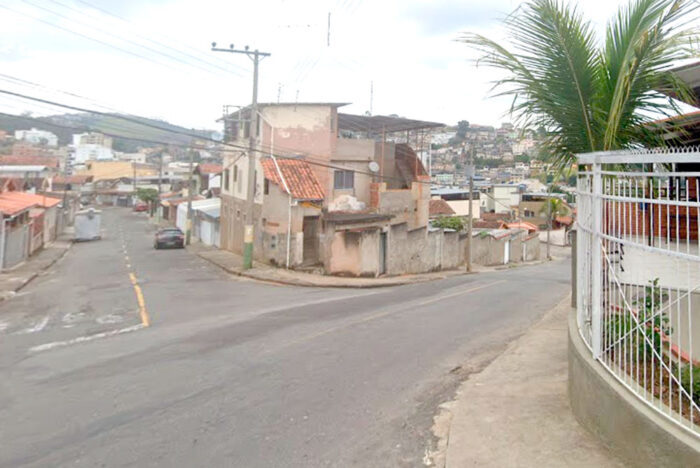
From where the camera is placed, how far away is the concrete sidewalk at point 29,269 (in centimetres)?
1873

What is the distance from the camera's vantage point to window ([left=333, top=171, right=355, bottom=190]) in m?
26.4

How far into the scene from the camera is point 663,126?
673 centimetres

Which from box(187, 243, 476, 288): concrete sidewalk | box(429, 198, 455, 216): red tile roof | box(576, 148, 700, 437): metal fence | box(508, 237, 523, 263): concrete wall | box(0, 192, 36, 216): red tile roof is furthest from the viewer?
box(429, 198, 455, 216): red tile roof

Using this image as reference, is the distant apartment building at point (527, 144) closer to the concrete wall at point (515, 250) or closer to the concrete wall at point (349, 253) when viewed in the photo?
the concrete wall at point (349, 253)

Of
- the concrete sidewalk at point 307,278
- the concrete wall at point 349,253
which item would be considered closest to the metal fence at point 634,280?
the concrete sidewalk at point 307,278

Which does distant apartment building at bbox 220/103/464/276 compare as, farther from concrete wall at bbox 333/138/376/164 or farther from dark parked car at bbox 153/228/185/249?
dark parked car at bbox 153/228/185/249

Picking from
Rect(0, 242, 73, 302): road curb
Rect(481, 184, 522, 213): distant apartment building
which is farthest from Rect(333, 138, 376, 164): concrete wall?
Rect(481, 184, 522, 213): distant apartment building

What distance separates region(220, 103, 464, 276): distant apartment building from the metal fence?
16904 millimetres

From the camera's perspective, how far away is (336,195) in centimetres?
2645

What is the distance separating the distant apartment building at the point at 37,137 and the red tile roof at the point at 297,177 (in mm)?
176212

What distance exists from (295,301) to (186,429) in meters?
9.55

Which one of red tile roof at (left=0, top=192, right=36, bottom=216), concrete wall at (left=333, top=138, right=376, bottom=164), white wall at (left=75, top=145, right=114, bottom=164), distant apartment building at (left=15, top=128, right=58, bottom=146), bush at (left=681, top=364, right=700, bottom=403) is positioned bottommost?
bush at (left=681, top=364, right=700, bottom=403)

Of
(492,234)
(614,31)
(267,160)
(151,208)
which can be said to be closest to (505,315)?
(614,31)

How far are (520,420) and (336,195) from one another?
2129 cm
